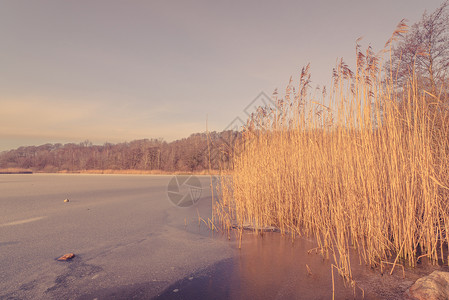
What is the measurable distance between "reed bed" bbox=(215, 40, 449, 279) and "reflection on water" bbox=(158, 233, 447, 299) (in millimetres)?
119

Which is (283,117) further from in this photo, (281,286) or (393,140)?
(281,286)

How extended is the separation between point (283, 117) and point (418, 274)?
6.86 feet

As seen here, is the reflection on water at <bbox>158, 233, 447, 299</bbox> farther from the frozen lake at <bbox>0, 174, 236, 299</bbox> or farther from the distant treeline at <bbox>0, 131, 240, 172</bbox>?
the distant treeline at <bbox>0, 131, 240, 172</bbox>

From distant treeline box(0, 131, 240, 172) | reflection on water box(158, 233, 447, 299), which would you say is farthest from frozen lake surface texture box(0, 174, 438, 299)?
distant treeline box(0, 131, 240, 172)

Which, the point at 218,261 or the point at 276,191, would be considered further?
Answer: the point at 276,191

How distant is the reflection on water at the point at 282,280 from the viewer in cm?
144

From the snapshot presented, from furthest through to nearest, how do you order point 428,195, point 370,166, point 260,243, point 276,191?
point 276,191, point 260,243, point 370,166, point 428,195

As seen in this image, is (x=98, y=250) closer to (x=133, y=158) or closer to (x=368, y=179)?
(x=368, y=179)

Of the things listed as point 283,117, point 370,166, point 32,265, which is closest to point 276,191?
point 283,117

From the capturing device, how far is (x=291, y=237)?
260cm

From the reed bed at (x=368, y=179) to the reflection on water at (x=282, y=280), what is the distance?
119 millimetres

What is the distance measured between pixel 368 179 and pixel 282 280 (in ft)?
3.54

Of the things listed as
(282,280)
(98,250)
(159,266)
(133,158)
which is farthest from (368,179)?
(133,158)

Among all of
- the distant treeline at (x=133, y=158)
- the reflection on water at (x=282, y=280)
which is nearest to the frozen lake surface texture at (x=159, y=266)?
the reflection on water at (x=282, y=280)
